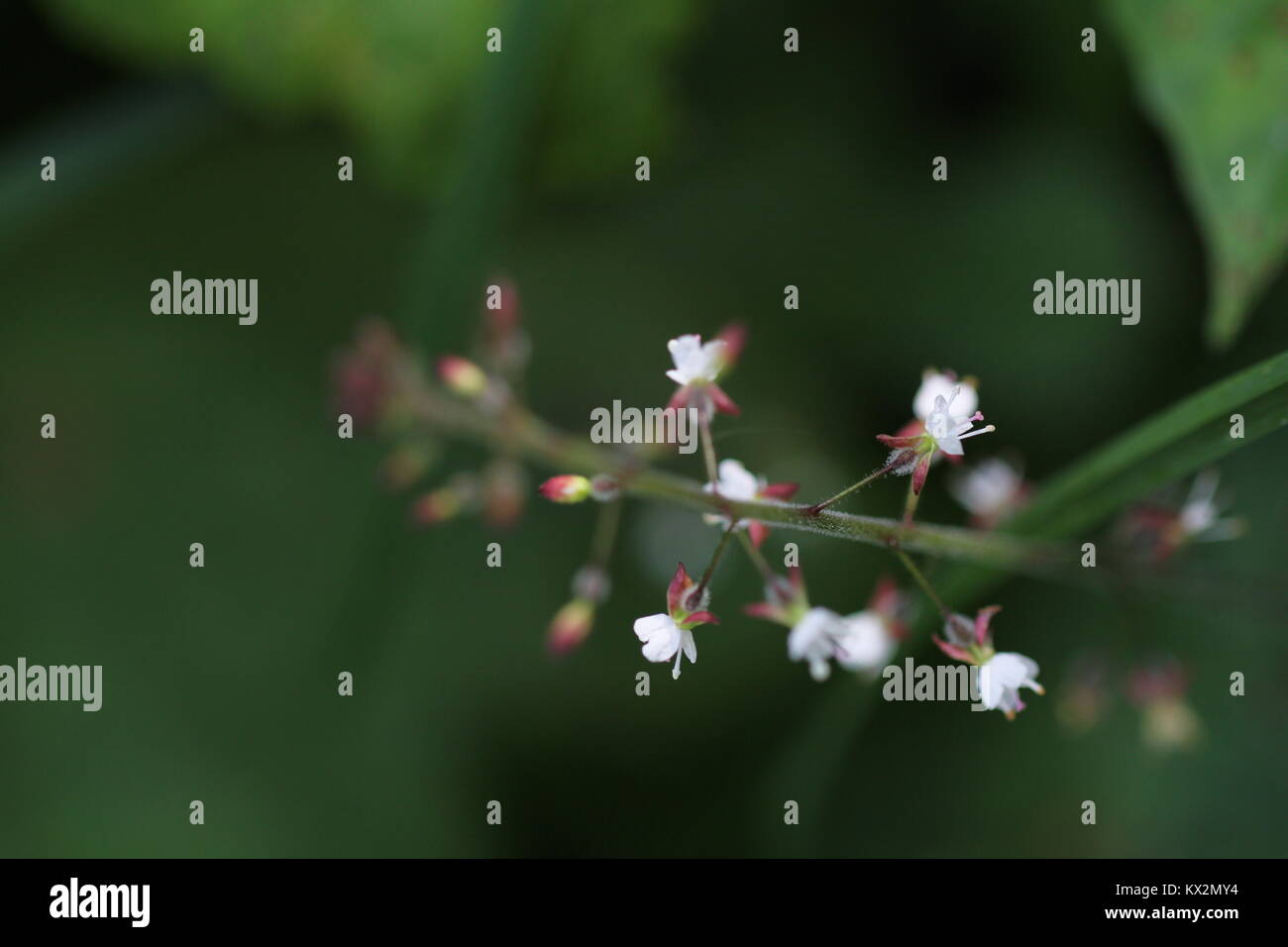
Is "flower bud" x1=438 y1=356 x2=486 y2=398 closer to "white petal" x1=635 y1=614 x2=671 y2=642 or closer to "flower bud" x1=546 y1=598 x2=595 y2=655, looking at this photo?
"flower bud" x1=546 y1=598 x2=595 y2=655

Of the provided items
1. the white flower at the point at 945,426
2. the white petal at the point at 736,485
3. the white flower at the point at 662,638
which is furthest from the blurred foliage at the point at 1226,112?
the white flower at the point at 662,638

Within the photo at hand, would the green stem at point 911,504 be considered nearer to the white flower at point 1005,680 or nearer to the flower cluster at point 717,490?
the flower cluster at point 717,490

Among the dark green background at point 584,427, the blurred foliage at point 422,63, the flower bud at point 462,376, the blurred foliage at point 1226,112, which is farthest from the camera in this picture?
the dark green background at point 584,427

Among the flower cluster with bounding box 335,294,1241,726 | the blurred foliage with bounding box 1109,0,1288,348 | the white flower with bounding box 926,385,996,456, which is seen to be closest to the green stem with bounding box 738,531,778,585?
the flower cluster with bounding box 335,294,1241,726

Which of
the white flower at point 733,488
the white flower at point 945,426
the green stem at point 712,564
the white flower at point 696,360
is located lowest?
the green stem at point 712,564

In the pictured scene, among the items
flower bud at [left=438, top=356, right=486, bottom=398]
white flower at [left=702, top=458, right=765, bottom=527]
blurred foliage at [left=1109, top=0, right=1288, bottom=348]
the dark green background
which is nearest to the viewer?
white flower at [left=702, top=458, right=765, bottom=527]

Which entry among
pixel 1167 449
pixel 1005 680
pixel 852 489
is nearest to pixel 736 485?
pixel 852 489
